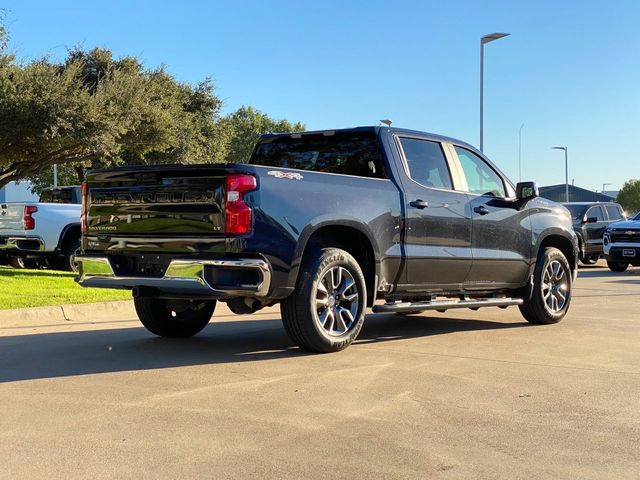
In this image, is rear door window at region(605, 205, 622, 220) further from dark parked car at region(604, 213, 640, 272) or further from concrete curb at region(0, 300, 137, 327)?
concrete curb at region(0, 300, 137, 327)

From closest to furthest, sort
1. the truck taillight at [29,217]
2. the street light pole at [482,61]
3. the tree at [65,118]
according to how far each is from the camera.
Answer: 1. the truck taillight at [29,217]
2. the tree at [65,118]
3. the street light pole at [482,61]

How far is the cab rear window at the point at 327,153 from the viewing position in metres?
7.30

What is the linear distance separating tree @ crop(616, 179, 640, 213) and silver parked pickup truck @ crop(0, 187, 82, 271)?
89797 millimetres

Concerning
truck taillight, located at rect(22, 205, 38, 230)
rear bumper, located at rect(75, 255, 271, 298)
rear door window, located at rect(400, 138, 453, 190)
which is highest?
rear door window, located at rect(400, 138, 453, 190)

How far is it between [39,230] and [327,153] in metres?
7.84

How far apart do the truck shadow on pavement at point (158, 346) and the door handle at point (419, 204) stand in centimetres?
146

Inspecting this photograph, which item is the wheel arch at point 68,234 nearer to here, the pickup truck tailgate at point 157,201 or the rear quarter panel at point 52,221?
the rear quarter panel at point 52,221

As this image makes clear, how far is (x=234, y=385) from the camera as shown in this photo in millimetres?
5348

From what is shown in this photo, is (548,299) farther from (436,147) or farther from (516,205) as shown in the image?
(436,147)

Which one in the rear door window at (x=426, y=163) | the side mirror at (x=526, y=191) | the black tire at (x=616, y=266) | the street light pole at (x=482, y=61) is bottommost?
the black tire at (x=616, y=266)

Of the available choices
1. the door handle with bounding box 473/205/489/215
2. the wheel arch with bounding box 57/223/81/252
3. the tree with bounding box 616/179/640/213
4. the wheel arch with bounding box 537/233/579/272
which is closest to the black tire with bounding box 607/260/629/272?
the wheel arch with bounding box 537/233/579/272

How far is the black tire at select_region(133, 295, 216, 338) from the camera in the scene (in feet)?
24.2

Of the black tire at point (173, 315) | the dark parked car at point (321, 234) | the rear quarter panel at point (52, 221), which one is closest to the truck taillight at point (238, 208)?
the dark parked car at point (321, 234)

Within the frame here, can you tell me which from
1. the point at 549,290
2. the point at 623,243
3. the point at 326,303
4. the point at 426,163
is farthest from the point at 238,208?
the point at 623,243
